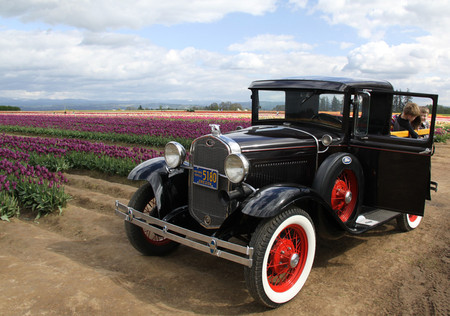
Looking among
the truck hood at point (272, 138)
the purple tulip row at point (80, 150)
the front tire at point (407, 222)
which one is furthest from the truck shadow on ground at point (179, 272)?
the purple tulip row at point (80, 150)

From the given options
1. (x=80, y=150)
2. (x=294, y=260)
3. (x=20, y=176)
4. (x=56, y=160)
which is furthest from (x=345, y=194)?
(x=80, y=150)

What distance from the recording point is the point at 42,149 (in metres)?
9.36

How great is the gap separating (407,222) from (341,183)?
1.56 meters

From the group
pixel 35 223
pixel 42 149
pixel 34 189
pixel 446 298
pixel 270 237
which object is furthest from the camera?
pixel 42 149

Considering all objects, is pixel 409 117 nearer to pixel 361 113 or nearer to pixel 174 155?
pixel 361 113

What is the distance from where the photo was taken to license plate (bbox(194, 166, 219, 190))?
142 inches

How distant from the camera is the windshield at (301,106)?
14.0 feet

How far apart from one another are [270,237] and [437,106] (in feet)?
8.34

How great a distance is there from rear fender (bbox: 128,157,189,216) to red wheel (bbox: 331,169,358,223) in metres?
1.74

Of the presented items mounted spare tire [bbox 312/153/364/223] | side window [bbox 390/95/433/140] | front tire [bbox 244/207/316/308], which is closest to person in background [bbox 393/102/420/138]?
side window [bbox 390/95/433/140]

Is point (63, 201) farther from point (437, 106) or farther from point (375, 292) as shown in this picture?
point (437, 106)

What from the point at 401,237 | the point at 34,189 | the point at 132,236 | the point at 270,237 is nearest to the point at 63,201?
the point at 34,189

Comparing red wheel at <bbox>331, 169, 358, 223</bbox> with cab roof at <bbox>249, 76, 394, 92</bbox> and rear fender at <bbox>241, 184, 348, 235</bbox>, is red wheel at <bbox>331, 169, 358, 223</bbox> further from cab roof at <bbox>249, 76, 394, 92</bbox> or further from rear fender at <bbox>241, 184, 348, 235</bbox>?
cab roof at <bbox>249, 76, 394, 92</bbox>

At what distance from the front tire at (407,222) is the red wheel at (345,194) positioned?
1.06m
